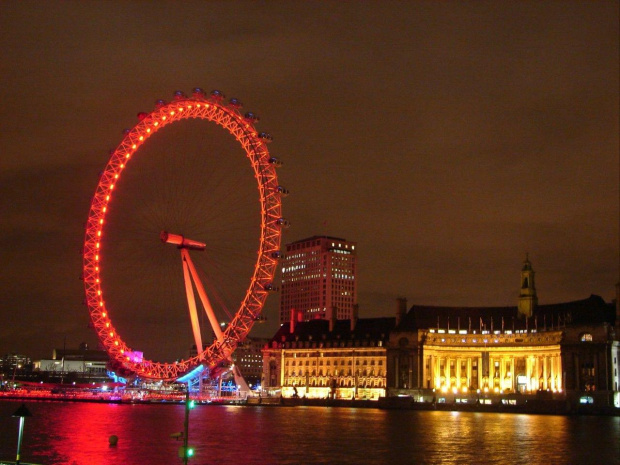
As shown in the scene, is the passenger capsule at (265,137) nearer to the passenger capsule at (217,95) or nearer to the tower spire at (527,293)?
the passenger capsule at (217,95)

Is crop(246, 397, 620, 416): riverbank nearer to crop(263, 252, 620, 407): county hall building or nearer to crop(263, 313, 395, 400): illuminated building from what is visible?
crop(263, 252, 620, 407): county hall building

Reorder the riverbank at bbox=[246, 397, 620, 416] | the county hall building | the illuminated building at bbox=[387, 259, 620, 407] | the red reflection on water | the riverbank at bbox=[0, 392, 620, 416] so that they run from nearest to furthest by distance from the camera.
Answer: the red reflection on water → the riverbank at bbox=[246, 397, 620, 416] → the riverbank at bbox=[0, 392, 620, 416] → the county hall building → the illuminated building at bbox=[387, 259, 620, 407]

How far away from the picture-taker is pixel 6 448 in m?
59.2

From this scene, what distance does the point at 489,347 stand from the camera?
164m

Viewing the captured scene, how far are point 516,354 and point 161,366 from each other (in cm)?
7092

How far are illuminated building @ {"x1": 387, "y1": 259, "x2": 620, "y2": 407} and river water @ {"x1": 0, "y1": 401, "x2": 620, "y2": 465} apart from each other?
55318mm

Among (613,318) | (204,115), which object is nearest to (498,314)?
(613,318)

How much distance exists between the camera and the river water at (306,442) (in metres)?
55.6

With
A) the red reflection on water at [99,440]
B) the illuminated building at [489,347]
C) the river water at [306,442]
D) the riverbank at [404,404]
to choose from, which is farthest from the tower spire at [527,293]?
the red reflection on water at [99,440]

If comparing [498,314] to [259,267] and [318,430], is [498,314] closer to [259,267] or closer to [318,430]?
[259,267]

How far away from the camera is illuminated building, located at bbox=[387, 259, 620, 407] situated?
150500 millimetres

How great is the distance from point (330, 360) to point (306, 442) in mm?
110671

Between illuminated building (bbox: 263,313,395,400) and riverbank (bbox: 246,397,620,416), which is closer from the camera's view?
riverbank (bbox: 246,397,620,416)

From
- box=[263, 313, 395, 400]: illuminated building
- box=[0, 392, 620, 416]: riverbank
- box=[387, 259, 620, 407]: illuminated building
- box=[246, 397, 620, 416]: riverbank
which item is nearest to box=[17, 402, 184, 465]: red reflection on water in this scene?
box=[0, 392, 620, 416]: riverbank
